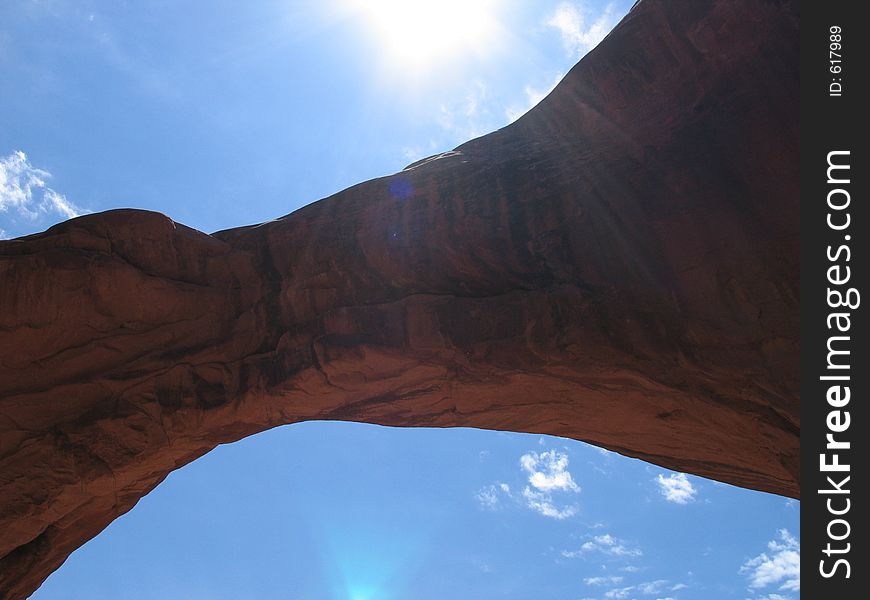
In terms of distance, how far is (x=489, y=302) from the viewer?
458 inches

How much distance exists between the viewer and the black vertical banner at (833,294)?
786 centimetres

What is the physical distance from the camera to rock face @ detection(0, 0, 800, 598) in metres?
10.5

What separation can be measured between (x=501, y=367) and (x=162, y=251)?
7014mm

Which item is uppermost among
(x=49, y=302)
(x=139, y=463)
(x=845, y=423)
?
(x=49, y=302)

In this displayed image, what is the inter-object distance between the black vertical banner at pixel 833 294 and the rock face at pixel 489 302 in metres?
0.76

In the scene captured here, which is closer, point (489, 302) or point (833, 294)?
point (833, 294)

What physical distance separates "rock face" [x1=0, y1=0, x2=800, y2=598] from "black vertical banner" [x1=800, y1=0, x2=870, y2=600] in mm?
761

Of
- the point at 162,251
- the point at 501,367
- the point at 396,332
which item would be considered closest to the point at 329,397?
the point at 396,332

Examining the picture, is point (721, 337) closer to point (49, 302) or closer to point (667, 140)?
point (667, 140)

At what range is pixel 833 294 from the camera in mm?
8703

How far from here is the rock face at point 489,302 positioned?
10500 millimetres

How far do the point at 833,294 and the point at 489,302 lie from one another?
5.17 m

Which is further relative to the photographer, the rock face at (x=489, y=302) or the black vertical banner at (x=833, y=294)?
the rock face at (x=489, y=302)

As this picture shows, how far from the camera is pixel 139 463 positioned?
1216 cm
